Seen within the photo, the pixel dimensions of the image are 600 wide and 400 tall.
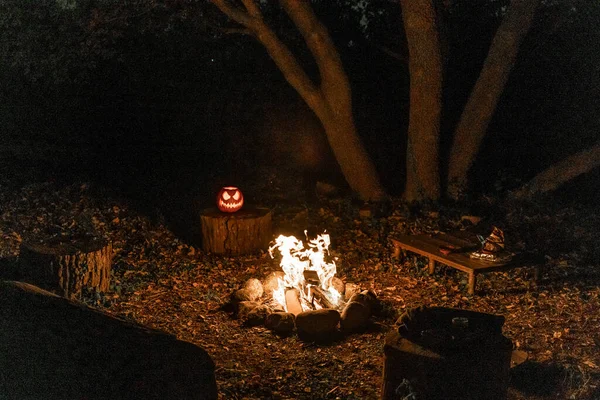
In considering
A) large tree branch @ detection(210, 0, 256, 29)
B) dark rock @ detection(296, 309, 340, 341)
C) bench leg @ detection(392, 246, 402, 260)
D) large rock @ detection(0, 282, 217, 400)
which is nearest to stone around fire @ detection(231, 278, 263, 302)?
dark rock @ detection(296, 309, 340, 341)

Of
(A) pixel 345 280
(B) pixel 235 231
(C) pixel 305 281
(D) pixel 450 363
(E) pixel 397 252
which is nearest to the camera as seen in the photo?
(D) pixel 450 363

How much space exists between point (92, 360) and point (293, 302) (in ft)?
8.34

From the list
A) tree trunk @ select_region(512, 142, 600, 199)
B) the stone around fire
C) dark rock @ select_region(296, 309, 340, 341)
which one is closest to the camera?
dark rock @ select_region(296, 309, 340, 341)

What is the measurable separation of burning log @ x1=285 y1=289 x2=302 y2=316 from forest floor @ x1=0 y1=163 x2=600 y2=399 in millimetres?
346

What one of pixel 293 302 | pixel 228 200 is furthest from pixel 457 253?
pixel 228 200

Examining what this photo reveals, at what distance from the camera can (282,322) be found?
18.7ft

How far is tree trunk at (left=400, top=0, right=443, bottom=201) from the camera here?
27.7ft

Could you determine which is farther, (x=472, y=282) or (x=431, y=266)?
(x=431, y=266)

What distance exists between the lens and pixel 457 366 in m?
3.62

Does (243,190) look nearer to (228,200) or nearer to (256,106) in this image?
(256,106)

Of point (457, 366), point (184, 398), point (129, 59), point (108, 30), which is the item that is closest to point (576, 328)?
point (457, 366)

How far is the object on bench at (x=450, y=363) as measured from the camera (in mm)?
3635

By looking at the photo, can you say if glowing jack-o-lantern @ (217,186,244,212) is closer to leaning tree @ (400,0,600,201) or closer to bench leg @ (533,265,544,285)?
leaning tree @ (400,0,600,201)

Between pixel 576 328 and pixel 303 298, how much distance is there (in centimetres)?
240
